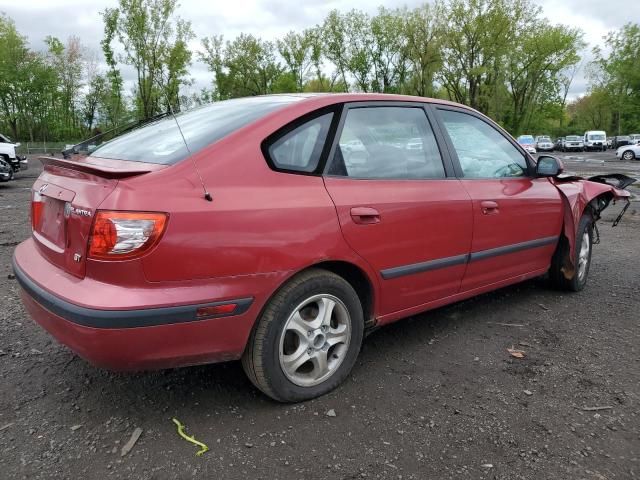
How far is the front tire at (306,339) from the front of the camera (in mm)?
2480

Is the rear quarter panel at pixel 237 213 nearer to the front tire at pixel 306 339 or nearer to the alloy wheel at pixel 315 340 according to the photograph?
the front tire at pixel 306 339

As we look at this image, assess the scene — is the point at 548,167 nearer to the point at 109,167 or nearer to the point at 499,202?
the point at 499,202

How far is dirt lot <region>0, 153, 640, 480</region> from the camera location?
7.21 feet

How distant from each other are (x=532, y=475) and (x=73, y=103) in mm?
65454

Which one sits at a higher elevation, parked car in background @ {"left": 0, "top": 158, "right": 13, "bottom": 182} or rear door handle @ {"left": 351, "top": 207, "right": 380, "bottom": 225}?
parked car in background @ {"left": 0, "top": 158, "right": 13, "bottom": 182}

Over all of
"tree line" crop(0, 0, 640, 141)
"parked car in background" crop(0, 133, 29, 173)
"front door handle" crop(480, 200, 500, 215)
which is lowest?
"front door handle" crop(480, 200, 500, 215)

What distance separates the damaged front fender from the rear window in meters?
2.53

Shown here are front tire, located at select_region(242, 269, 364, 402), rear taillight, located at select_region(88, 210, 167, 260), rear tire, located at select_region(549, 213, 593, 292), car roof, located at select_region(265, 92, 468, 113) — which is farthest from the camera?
rear tire, located at select_region(549, 213, 593, 292)

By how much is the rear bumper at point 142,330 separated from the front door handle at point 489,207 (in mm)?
1711

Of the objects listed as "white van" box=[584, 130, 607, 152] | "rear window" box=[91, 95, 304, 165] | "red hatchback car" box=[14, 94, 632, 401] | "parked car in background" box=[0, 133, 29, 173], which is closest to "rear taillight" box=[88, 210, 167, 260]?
"red hatchback car" box=[14, 94, 632, 401]

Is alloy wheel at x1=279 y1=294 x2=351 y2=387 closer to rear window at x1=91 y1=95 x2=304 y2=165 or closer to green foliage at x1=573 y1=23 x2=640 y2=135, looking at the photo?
rear window at x1=91 y1=95 x2=304 y2=165

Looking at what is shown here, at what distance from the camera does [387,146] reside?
10.1ft

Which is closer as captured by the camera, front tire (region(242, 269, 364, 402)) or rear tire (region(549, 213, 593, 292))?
front tire (region(242, 269, 364, 402))

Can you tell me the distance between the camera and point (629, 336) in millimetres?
3623
